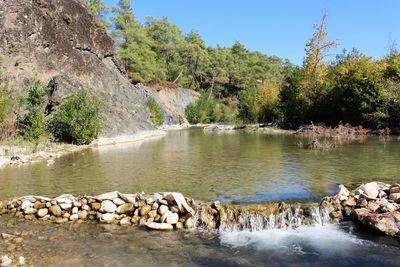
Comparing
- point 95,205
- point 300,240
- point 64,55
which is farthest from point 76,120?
point 300,240

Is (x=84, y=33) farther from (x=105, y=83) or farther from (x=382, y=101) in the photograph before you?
(x=382, y=101)

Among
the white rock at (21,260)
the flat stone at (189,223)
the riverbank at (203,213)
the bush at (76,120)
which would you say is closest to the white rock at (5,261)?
the white rock at (21,260)

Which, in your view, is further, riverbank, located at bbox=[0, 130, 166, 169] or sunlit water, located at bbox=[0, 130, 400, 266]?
riverbank, located at bbox=[0, 130, 166, 169]

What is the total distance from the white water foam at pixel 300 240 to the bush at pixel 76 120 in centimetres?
2213

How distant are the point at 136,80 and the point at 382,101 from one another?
4598 centimetres

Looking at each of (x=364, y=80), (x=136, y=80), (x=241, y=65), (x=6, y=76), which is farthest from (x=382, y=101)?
(x=241, y=65)

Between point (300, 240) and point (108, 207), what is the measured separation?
5065 millimetres

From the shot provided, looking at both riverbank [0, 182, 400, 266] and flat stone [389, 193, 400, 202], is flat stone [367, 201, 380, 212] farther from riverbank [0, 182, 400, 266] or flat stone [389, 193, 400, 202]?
flat stone [389, 193, 400, 202]

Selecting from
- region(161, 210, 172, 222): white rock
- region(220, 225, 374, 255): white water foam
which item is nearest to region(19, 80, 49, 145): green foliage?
region(161, 210, 172, 222): white rock

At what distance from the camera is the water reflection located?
1343 cm

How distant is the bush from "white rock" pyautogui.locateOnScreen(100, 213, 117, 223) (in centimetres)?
1998

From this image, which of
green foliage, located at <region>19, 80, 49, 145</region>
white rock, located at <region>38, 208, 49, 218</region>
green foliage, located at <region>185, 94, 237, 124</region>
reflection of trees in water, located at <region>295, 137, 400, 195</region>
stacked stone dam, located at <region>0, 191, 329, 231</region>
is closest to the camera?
stacked stone dam, located at <region>0, 191, 329, 231</region>

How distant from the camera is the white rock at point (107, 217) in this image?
1036 centimetres

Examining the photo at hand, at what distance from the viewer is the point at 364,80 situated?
36.0 m
